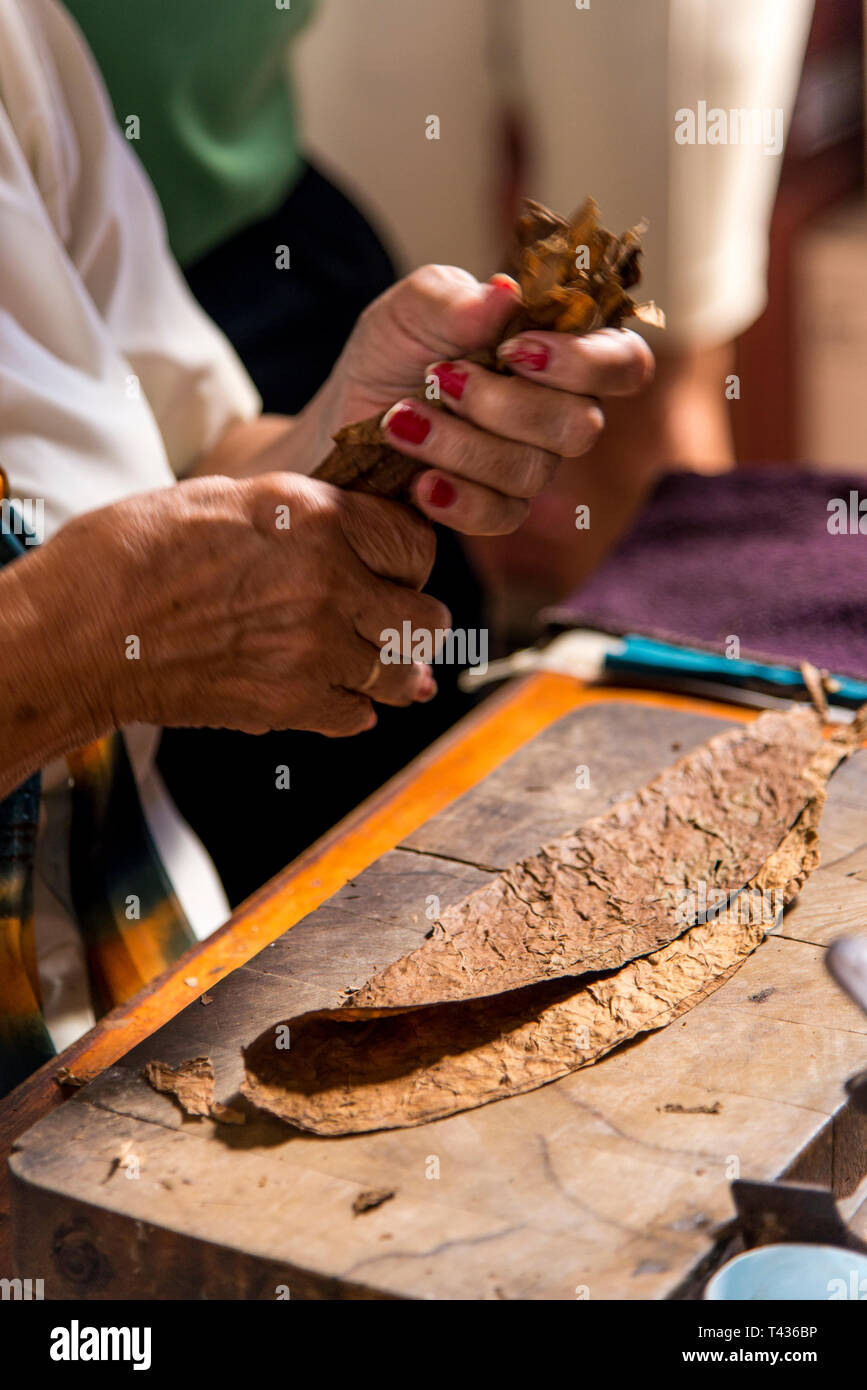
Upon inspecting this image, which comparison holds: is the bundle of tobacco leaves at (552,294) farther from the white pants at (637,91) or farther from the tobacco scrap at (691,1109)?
the white pants at (637,91)

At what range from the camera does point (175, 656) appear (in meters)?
0.89

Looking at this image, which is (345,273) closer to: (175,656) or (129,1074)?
(175,656)

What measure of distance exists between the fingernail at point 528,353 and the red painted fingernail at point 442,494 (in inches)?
3.5

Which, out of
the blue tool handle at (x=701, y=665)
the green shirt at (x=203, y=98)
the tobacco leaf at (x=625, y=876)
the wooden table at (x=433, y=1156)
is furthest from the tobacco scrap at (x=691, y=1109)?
the green shirt at (x=203, y=98)

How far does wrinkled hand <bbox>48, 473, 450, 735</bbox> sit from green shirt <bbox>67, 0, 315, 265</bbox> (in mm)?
818

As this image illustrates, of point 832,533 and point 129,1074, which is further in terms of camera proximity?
point 832,533

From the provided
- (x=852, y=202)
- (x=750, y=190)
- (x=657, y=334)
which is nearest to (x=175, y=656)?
(x=657, y=334)

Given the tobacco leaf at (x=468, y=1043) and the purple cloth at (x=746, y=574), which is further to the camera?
the purple cloth at (x=746, y=574)

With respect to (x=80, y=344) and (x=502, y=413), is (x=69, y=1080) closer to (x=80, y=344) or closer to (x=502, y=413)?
(x=502, y=413)

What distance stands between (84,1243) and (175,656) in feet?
1.16

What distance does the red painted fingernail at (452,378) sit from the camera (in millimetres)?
888

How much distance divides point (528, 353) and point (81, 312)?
0.43m

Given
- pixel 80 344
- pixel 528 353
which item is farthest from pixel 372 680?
pixel 80 344

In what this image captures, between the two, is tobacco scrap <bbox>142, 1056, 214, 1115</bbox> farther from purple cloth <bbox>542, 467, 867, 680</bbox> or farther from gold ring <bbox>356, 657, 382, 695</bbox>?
purple cloth <bbox>542, 467, 867, 680</bbox>
